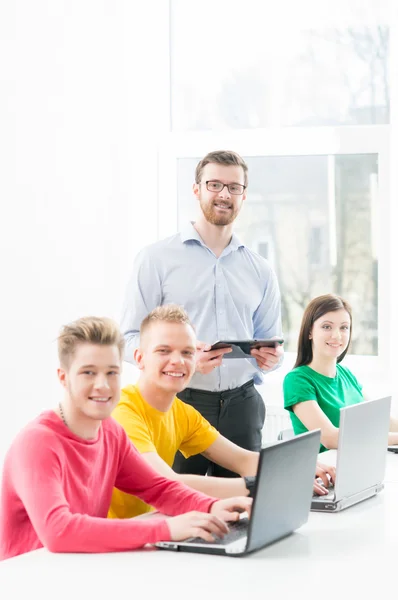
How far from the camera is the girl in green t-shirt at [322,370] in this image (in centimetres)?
295

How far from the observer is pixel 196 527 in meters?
1.73

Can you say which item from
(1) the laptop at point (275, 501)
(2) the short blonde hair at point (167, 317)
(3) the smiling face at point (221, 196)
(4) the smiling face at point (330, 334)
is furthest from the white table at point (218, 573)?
(3) the smiling face at point (221, 196)

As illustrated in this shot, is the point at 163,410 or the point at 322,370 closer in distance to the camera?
the point at 163,410

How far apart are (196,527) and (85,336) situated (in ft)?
1.56

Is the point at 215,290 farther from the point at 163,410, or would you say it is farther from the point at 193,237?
the point at 163,410

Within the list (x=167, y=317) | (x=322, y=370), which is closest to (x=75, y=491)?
(x=167, y=317)

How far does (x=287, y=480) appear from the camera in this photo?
1.79 meters

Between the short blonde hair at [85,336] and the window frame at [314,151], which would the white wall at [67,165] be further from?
the short blonde hair at [85,336]

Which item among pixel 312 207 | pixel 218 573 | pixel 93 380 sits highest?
pixel 312 207

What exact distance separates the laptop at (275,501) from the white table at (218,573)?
0.02 m

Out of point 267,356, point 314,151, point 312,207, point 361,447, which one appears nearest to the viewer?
point 361,447

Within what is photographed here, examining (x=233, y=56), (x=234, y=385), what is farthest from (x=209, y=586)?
(x=233, y=56)

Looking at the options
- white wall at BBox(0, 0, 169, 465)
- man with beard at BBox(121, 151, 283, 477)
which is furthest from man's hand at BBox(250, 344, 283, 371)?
white wall at BBox(0, 0, 169, 465)

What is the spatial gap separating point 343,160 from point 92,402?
2965 mm
